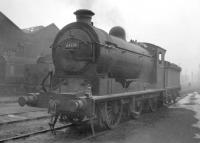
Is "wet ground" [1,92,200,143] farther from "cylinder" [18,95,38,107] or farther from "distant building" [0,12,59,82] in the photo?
"distant building" [0,12,59,82]

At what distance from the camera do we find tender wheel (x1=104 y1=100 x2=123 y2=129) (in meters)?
8.90

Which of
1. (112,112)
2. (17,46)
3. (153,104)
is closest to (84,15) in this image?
(112,112)

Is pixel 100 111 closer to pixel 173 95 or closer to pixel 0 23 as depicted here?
pixel 173 95

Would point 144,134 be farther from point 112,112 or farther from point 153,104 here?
point 153,104

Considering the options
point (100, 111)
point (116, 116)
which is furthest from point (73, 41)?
point (116, 116)

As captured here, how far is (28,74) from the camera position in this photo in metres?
23.1

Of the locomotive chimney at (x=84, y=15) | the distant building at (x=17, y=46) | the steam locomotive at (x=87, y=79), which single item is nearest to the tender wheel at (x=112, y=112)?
the steam locomotive at (x=87, y=79)

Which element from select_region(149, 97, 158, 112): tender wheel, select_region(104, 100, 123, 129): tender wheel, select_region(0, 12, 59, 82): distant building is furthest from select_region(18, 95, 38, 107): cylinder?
select_region(0, 12, 59, 82): distant building

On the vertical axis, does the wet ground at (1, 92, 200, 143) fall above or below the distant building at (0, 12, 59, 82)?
below

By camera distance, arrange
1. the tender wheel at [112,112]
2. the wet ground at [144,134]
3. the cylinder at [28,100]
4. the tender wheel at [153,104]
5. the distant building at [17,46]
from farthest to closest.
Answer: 1. the distant building at [17,46]
2. the tender wheel at [153,104]
3. the tender wheel at [112,112]
4. the cylinder at [28,100]
5. the wet ground at [144,134]

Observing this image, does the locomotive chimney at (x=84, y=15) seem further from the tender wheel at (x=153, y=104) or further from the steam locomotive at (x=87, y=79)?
the tender wheel at (x=153, y=104)

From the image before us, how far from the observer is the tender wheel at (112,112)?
29.2 feet

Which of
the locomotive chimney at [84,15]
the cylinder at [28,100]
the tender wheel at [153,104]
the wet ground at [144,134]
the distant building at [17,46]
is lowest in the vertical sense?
the wet ground at [144,134]

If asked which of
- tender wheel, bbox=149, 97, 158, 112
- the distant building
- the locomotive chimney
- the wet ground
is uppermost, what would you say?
the distant building
